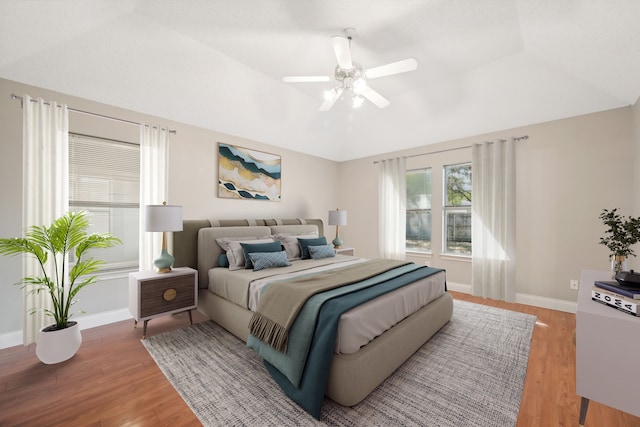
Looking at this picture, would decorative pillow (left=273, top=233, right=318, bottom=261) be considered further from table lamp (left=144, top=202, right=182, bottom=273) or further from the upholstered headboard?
table lamp (left=144, top=202, right=182, bottom=273)

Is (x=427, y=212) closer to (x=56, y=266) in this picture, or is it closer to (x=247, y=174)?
(x=247, y=174)

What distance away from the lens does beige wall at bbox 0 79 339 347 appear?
2.52 m

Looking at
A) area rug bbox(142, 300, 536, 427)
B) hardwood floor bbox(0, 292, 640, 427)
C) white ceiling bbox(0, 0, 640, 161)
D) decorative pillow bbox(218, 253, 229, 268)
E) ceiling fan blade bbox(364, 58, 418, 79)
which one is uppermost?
white ceiling bbox(0, 0, 640, 161)

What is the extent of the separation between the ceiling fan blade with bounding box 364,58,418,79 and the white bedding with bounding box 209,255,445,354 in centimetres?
199

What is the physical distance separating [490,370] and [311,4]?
3410mm

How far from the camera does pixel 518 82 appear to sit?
332 centimetres

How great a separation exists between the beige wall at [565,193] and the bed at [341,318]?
5.48 feet

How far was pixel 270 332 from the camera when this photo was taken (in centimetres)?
203

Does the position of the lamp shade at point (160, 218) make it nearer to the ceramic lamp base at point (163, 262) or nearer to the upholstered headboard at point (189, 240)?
the ceramic lamp base at point (163, 262)

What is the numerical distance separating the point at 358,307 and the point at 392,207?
3.42 m

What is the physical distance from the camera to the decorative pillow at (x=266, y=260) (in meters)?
3.13

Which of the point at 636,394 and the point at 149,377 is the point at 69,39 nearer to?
the point at 149,377

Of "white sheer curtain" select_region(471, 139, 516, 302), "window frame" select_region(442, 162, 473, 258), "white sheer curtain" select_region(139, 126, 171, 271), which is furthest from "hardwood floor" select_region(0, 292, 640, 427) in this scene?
"window frame" select_region(442, 162, 473, 258)

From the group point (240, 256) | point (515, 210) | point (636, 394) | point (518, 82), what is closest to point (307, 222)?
point (240, 256)
